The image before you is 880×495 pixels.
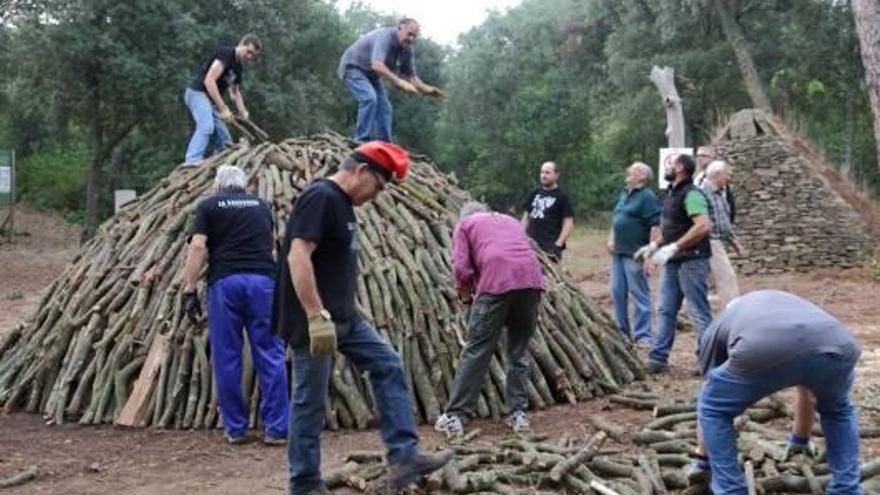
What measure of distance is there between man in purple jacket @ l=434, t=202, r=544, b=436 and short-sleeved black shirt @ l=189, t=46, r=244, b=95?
3280 mm

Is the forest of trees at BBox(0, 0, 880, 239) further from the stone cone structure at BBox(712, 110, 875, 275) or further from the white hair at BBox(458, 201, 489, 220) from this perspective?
the white hair at BBox(458, 201, 489, 220)

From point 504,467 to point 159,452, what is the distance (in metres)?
2.25

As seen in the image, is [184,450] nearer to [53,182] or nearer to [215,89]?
[215,89]

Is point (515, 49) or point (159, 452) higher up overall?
point (515, 49)

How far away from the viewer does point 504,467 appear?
18.1ft

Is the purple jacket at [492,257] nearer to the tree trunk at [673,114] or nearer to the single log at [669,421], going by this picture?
the single log at [669,421]

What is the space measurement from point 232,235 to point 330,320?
192cm

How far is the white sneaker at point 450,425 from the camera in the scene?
6430mm

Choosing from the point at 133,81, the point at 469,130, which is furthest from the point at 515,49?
the point at 133,81

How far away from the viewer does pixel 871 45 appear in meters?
9.01

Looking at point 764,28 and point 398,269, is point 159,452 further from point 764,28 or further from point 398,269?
point 764,28

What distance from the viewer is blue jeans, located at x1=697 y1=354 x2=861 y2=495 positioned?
14.1 feet

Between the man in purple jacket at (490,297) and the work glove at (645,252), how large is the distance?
6.03 feet

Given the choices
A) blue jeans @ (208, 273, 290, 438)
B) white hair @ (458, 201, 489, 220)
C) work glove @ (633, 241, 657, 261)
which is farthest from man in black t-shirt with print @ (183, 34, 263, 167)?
work glove @ (633, 241, 657, 261)
